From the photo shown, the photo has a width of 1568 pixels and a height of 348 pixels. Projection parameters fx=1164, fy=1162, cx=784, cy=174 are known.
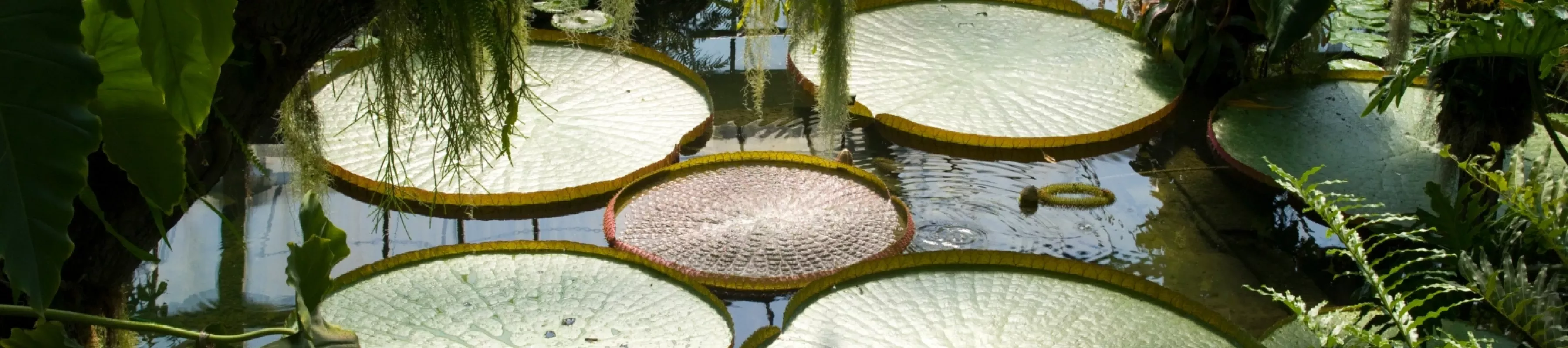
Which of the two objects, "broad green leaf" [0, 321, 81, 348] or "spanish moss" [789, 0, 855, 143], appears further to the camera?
"spanish moss" [789, 0, 855, 143]

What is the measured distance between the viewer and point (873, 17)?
3928 millimetres

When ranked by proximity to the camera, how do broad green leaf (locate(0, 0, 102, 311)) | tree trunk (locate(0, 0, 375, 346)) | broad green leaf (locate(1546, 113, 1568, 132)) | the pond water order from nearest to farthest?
1. broad green leaf (locate(0, 0, 102, 311))
2. tree trunk (locate(0, 0, 375, 346))
3. the pond water
4. broad green leaf (locate(1546, 113, 1568, 132))

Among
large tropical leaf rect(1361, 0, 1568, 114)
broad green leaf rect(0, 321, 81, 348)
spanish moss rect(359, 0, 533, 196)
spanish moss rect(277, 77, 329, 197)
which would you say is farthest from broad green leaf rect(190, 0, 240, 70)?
large tropical leaf rect(1361, 0, 1568, 114)

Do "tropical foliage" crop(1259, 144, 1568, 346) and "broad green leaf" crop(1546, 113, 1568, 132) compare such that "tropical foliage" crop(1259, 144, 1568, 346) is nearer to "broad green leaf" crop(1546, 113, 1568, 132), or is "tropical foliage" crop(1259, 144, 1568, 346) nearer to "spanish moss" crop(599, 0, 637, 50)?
"broad green leaf" crop(1546, 113, 1568, 132)

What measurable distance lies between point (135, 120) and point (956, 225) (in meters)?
2.20

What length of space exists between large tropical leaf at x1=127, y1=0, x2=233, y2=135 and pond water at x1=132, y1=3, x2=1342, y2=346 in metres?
1.63

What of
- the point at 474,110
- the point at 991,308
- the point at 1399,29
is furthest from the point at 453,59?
the point at 1399,29

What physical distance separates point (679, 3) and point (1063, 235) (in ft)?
6.68

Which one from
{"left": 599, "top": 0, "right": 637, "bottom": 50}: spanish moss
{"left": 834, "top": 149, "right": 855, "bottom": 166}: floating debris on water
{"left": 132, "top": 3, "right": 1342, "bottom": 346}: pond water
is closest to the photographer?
{"left": 599, "top": 0, "right": 637, "bottom": 50}: spanish moss

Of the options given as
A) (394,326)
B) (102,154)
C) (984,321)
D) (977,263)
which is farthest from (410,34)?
(977,263)

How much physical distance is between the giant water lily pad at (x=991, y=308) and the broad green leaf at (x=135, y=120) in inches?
58.5

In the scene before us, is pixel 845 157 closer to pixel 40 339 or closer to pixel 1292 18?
pixel 1292 18

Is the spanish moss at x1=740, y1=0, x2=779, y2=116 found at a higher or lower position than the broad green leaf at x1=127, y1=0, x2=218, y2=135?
lower

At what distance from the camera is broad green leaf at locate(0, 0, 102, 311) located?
535mm
